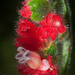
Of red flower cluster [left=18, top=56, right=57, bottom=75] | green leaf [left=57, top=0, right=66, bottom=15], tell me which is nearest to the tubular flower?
red flower cluster [left=18, top=56, right=57, bottom=75]

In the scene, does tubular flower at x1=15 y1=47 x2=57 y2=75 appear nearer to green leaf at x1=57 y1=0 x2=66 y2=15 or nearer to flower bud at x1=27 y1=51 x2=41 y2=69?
flower bud at x1=27 y1=51 x2=41 y2=69

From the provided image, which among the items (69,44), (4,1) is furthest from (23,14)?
(4,1)

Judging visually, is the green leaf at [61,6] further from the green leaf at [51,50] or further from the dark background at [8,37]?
the dark background at [8,37]

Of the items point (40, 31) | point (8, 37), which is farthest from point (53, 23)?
point (8, 37)

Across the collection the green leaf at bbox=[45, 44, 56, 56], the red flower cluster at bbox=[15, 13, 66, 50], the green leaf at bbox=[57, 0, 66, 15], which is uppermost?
the green leaf at bbox=[57, 0, 66, 15]

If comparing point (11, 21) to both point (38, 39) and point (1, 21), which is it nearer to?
point (1, 21)

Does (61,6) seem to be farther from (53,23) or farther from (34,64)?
(34,64)

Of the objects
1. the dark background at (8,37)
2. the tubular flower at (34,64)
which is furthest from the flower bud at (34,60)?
the dark background at (8,37)
